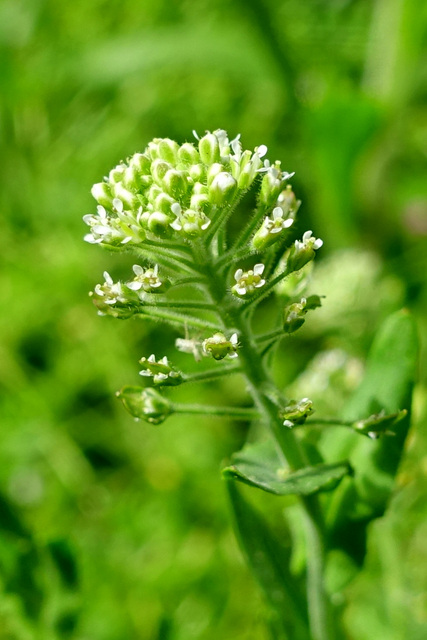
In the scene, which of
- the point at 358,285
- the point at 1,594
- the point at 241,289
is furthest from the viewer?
the point at 358,285

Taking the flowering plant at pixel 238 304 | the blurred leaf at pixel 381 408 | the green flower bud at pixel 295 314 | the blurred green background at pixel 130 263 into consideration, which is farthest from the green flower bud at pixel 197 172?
the blurred green background at pixel 130 263

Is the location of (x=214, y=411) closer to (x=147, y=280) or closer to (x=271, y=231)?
(x=147, y=280)

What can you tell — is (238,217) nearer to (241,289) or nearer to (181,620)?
(181,620)

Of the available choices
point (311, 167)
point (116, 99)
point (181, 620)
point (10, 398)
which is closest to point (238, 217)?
point (311, 167)

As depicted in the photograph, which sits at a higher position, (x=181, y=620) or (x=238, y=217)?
(x=238, y=217)

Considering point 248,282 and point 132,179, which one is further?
point 132,179

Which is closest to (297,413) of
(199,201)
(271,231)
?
(271,231)

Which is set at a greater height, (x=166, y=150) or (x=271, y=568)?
(x=166, y=150)
